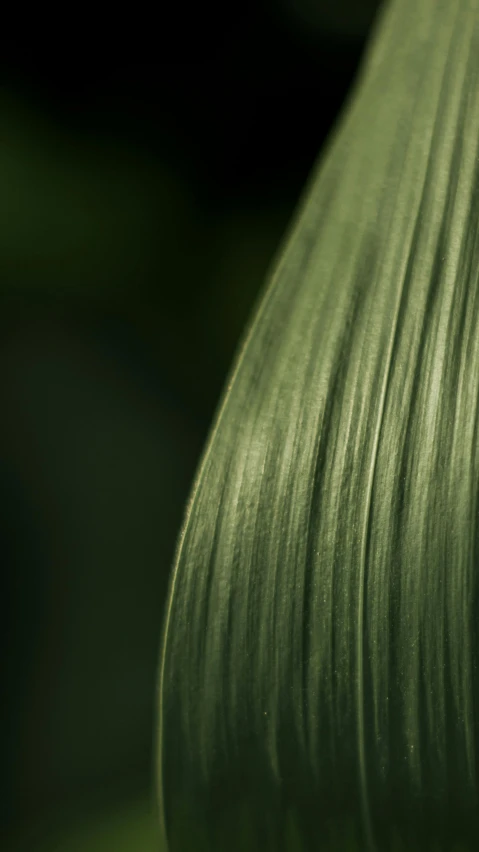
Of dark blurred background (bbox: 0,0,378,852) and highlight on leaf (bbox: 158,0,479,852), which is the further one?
dark blurred background (bbox: 0,0,378,852)

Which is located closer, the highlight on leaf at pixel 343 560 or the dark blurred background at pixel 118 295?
the highlight on leaf at pixel 343 560

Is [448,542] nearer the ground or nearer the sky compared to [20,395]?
nearer the ground

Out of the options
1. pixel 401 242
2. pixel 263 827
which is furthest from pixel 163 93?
pixel 263 827

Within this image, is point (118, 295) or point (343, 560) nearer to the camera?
point (343, 560)

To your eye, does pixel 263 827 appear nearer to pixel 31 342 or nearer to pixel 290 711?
pixel 290 711
